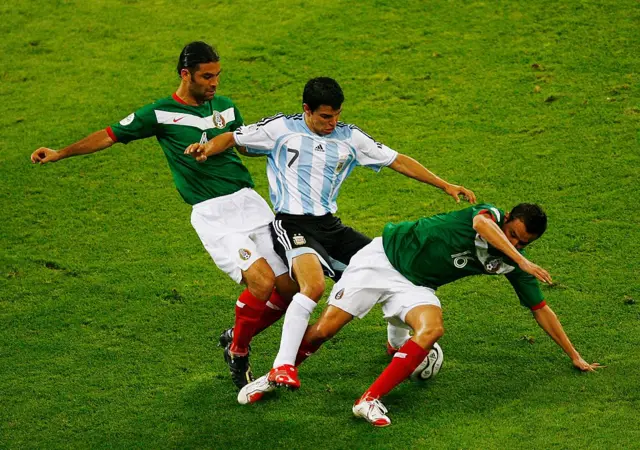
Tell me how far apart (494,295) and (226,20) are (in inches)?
243

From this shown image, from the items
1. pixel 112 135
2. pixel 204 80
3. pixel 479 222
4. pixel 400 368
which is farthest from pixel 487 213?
pixel 112 135

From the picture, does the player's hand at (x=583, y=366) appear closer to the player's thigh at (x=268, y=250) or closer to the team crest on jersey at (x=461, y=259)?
the team crest on jersey at (x=461, y=259)

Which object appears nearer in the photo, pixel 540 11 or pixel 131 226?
pixel 131 226

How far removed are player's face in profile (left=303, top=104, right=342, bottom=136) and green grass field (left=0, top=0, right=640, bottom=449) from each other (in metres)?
1.56

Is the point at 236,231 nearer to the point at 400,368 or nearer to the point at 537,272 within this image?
the point at 400,368

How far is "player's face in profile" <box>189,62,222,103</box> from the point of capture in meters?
6.27

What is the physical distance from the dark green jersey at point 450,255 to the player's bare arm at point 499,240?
15cm

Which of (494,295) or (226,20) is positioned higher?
(226,20)

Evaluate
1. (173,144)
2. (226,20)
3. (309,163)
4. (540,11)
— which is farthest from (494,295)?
(226,20)

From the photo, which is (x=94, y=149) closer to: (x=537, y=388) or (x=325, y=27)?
(x=537, y=388)

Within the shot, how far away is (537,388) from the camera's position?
592 centimetres

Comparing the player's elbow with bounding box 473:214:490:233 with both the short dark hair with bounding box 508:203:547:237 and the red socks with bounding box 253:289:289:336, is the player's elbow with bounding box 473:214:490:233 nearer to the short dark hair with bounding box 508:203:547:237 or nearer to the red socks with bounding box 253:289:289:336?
the short dark hair with bounding box 508:203:547:237

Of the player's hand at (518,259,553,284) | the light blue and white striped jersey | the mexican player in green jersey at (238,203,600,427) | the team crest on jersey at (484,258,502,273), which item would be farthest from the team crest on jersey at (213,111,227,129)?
the player's hand at (518,259,553,284)

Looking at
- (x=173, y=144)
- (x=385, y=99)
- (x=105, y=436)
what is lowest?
(x=105, y=436)
